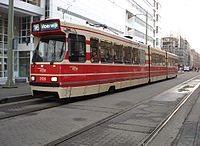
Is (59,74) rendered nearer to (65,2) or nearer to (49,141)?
(49,141)

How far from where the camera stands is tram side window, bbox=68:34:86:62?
11977mm

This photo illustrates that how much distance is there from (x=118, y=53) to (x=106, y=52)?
1.86 m

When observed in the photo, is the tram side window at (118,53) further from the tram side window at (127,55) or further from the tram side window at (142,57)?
the tram side window at (142,57)

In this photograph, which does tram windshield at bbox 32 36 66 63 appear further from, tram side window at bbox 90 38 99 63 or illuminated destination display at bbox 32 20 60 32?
tram side window at bbox 90 38 99 63

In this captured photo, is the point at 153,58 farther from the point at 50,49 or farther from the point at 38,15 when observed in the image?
the point at 50,49

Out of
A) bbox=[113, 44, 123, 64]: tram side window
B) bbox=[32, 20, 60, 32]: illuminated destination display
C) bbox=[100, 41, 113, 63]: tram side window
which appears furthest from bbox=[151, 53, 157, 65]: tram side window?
bbox=[32, 20, 60, 32]: illuminated destination display

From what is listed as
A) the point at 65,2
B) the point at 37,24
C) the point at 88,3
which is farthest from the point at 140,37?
the point at 37,24

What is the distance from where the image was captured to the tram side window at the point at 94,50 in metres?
13.3

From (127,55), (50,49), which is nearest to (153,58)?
(127,55)

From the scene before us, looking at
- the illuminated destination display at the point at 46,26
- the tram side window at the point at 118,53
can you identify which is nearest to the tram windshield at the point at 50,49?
the illuminated destination display at the point at 46,26

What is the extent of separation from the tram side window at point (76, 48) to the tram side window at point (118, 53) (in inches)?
147

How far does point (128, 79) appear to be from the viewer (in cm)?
1831

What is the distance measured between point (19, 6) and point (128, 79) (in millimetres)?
15851

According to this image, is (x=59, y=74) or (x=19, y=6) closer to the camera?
(x=59, y=74)
